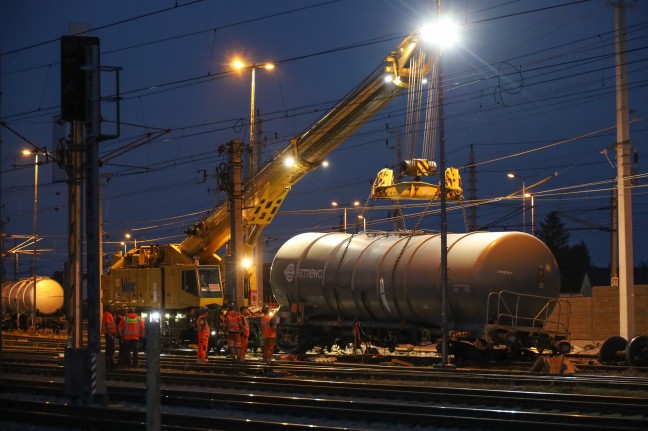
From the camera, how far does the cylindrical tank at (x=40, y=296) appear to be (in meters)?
53.8

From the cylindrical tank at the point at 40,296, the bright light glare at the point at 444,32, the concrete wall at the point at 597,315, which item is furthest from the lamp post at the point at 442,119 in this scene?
the cylindrical tank at the point at 40,296

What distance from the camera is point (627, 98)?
29.3 m

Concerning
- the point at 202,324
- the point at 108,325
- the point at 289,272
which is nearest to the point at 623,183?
the point at 289,272

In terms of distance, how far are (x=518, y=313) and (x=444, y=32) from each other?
297 inches

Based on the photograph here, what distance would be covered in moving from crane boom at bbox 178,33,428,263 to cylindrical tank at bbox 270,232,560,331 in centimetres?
270

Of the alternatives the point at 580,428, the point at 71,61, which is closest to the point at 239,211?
the point at 71,61

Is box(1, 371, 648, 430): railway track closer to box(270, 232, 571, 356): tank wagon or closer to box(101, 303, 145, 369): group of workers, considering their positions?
box(101, 303, 145, 369): group of workers

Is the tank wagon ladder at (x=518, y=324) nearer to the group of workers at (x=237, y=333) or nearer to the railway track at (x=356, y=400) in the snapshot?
the railway track at (x=356, y=400)

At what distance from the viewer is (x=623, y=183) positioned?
28734 millimetres

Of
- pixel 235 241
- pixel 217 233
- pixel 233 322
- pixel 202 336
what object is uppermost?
pixel 217 233

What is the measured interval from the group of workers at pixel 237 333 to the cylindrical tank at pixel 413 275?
2379mm

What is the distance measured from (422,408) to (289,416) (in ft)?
7.29

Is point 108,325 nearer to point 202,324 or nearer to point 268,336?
point 202,324

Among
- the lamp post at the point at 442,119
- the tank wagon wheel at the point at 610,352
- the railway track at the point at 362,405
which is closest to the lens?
the railway track at the point at 362,405
